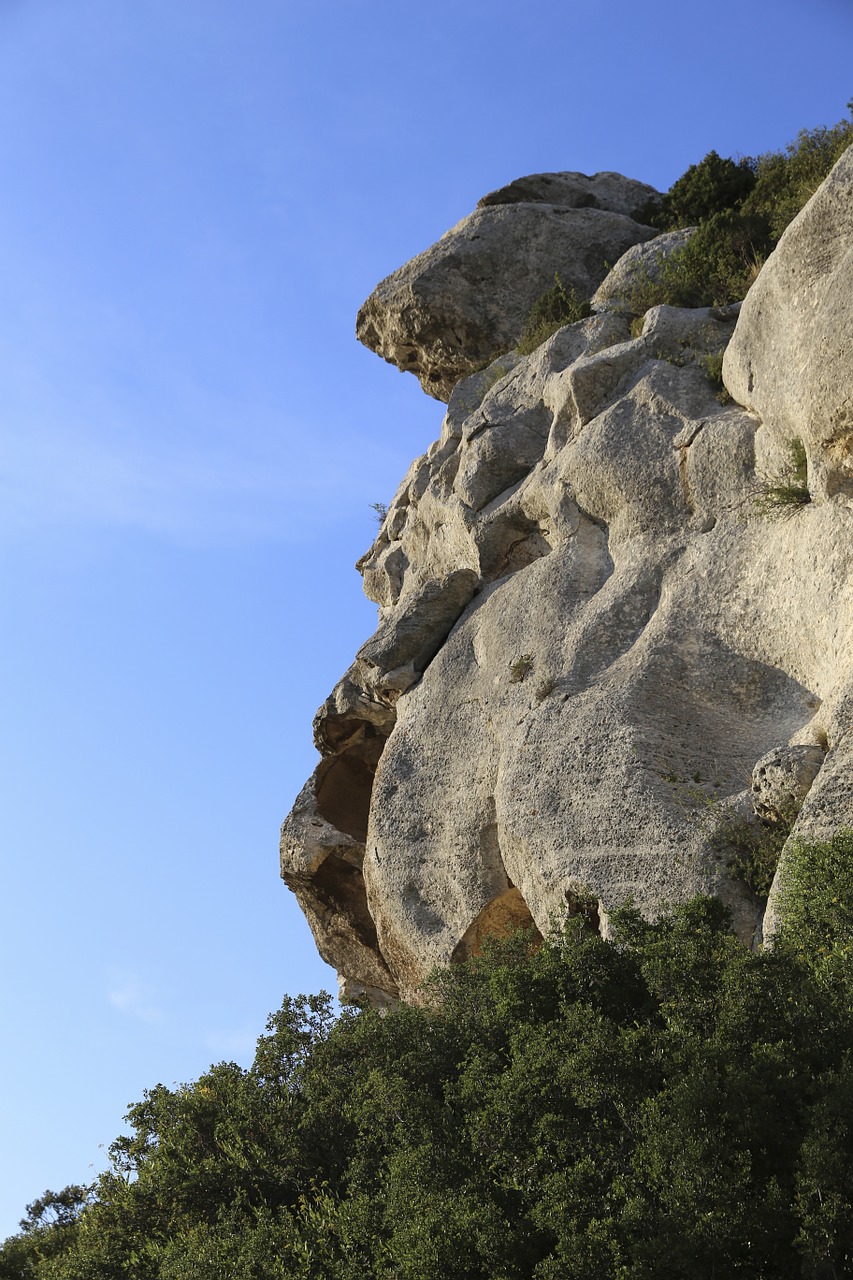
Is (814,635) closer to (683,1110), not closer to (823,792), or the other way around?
(823,792)

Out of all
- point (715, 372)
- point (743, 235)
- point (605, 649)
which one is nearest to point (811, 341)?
point (715, 372)

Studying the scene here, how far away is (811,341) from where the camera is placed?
1641 centimetres

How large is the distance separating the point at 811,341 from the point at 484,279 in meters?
14.1

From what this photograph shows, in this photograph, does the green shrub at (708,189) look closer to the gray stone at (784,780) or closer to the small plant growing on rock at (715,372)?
the small plant growing on rock at (715,372)

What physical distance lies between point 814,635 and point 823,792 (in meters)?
2.84

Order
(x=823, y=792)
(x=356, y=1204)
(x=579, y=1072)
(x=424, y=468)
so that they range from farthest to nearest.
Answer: (x=424, y=468) → (x=823, y=792) → (x=356, y=1204) → (x=579, y=1072)

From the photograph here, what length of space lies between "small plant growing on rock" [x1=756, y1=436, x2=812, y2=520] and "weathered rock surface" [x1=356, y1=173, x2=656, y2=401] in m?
12.3

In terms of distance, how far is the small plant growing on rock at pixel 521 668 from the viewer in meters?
19.2

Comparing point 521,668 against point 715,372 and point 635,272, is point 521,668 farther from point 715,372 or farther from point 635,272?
point 635,272

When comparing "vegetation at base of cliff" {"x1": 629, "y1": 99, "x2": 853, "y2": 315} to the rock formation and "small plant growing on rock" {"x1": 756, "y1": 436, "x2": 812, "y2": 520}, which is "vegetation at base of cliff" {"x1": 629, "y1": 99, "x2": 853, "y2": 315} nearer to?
the rock formation

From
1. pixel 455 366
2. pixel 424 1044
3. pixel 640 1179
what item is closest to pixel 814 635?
pixel 424 1044

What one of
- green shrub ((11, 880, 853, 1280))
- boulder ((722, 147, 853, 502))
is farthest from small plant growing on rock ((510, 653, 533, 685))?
boulder ((722, 147, 853, 502))

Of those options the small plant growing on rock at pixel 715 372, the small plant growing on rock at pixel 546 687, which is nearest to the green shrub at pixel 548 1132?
the small plant growing on rock at pixel 546 687

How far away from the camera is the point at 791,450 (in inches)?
685
